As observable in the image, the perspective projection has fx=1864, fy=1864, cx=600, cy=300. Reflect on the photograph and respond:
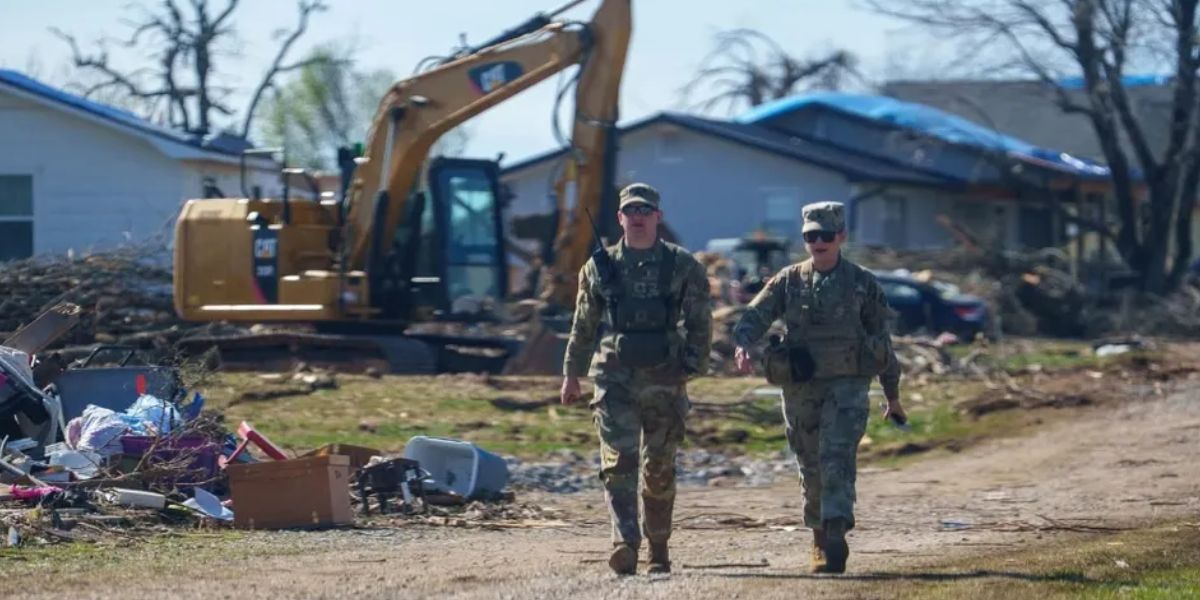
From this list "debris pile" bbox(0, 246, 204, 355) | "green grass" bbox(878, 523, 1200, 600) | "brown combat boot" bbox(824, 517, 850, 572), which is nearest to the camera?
"green grass" bbox(878, 523, 1200, 600)

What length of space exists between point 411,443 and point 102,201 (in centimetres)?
1851

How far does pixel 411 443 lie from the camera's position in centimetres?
1289

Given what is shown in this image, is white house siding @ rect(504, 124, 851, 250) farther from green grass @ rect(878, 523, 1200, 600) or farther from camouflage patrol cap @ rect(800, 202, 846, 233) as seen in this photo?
camouflage patrol cap @ rect(800, 202, 846, 233)

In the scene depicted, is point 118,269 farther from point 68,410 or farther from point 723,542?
point 723,542

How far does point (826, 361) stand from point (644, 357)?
0.94 meters

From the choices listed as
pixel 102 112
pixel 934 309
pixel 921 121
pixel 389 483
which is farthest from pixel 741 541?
pixel 921 121

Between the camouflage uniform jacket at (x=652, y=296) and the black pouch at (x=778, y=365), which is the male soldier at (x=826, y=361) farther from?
the camouflage uniform jacket at (x=652, y=296)

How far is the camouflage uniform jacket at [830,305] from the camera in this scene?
941 centimetres

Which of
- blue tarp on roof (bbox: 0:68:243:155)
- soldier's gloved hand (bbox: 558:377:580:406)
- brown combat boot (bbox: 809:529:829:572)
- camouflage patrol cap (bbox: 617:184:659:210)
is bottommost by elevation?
brown combat boot (bbox: 809:529:829:572)

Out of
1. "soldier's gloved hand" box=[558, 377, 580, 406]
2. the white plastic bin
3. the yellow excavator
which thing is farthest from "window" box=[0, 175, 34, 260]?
"soldier's gloved hand" box=[558, 377, 580, 406]

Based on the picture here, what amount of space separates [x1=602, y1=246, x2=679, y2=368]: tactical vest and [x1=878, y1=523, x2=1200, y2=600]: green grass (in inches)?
61.8

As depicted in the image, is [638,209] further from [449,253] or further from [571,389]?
[449,253]

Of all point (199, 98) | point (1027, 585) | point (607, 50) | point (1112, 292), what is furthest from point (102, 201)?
point (1027, 585)

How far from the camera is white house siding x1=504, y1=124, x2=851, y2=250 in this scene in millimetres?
45156
